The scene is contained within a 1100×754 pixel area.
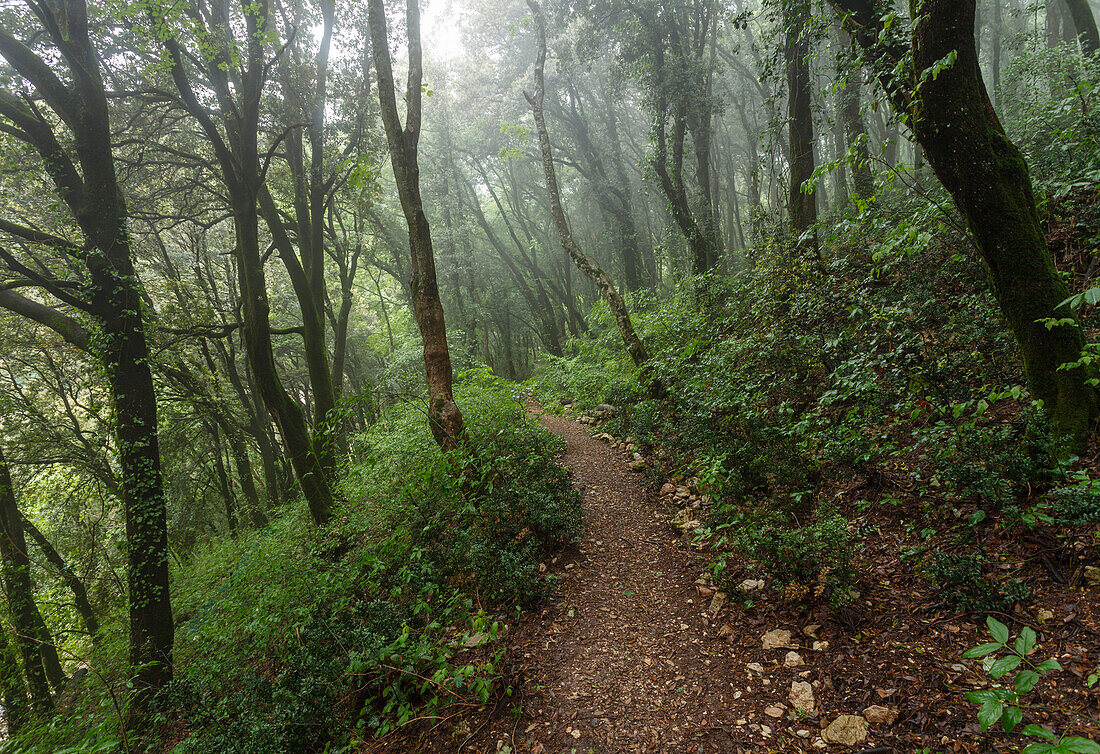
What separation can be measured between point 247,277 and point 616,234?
13.5 meters

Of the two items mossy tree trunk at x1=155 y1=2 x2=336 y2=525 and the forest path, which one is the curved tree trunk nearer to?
the forest path

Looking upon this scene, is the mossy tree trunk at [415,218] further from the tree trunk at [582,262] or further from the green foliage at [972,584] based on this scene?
the green foliage at [972,584]

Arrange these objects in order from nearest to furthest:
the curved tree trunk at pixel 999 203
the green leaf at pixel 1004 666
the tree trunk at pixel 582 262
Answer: the green leaf at pixel 1004 666
the curved tree trunk at pixel 999 203
the tree trunk at pixel 582 262

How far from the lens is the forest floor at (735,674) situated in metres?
2.32

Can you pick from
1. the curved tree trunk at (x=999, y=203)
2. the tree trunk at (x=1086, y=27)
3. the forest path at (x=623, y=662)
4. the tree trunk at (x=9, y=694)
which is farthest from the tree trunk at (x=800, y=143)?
the tree trunk at (x=9, y=694)

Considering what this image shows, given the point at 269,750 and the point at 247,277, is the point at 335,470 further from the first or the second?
the point at 269,750

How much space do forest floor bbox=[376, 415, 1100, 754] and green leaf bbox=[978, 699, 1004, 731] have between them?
839 millimetres

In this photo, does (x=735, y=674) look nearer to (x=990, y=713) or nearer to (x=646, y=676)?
(x=646, y=676)

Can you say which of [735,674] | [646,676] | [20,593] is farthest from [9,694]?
[735,674]

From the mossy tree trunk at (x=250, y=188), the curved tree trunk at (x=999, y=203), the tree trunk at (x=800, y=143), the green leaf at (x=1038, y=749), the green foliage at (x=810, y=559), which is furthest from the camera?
the tree trunk at (x=800, y=143)

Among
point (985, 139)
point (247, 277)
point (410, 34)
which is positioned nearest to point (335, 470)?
point (247, 277)

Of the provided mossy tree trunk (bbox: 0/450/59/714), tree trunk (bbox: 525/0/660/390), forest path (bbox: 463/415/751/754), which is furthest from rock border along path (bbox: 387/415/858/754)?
mossy tree trunk (bbox: 0/450/59/714)

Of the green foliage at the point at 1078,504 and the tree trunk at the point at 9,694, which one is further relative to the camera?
the tree trunk at the point at 9,694

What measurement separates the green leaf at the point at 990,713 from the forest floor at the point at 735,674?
84cm
